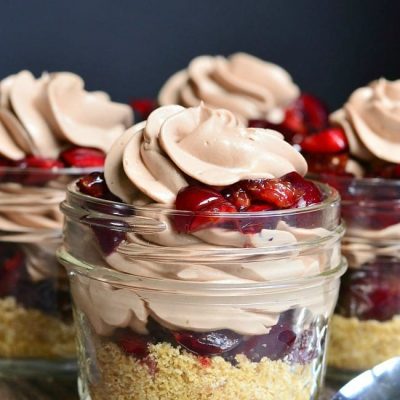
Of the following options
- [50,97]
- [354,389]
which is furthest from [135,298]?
[50,97]

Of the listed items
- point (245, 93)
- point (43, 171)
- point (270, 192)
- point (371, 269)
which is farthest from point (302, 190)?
point (245, 93)

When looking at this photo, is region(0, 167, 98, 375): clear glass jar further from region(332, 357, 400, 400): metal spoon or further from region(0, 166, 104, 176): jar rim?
region(332, 357, 400, 400): metal spoon

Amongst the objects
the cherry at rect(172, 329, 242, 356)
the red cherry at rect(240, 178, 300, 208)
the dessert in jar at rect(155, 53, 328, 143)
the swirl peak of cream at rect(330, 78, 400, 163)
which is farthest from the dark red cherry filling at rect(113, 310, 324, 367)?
the dessert in jar at rect(155, 53, 328, 143)

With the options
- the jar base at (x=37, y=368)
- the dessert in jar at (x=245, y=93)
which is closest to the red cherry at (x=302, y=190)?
the jar base at (x=37, y=368)

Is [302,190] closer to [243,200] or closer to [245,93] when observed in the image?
[243,200]

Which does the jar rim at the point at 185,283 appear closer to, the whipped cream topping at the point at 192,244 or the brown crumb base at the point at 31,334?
the whipped cream topping at the point at 192,244

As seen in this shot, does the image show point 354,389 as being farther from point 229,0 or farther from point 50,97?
point 229,0

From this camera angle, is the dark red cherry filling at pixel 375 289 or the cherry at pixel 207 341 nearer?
the cherry at pixel 207 341
